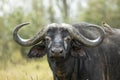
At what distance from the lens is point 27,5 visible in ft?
164

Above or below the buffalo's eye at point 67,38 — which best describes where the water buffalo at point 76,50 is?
below

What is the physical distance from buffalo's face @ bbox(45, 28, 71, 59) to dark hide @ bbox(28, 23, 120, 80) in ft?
0.71

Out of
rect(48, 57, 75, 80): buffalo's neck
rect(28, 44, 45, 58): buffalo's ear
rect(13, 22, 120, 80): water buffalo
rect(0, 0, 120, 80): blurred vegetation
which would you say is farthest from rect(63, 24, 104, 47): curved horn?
rect(0, 0, 120, 80): blurred vegetation

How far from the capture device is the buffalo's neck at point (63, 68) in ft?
27.4

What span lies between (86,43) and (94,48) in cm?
56

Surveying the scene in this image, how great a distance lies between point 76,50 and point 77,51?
3cm

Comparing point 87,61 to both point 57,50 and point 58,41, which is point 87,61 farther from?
point 57,50

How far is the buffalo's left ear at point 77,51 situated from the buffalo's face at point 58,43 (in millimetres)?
287

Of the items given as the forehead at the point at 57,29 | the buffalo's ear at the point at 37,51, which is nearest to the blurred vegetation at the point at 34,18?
the buffalo's ear at the point at 37,51

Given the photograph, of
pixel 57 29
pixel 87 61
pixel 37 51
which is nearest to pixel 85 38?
pixel 87 61

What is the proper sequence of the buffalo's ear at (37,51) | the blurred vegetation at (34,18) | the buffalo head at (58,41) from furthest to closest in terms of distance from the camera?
the blurred vegetation at (34,18) → the buffalo's ear at (37,51) → the buffalo head at (58,41)

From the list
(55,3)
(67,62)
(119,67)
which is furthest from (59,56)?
(55,3)

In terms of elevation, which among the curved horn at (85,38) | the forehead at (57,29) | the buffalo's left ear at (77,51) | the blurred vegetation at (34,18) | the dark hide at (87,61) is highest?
the forehead at (57,29)

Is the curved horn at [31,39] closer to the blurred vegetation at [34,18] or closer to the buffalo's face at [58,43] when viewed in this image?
the buffalo's face at [58,43]
